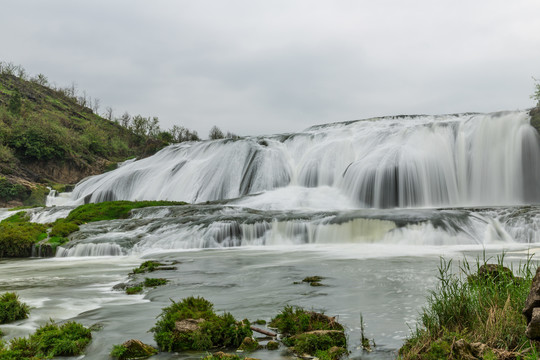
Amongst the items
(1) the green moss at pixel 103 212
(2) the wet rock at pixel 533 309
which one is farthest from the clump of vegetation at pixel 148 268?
(1) the green moss at pixel 103 212

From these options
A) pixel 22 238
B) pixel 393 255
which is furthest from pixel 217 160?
pixel 393 255

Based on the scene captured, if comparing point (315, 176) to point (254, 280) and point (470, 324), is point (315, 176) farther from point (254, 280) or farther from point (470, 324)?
point (470, 324)

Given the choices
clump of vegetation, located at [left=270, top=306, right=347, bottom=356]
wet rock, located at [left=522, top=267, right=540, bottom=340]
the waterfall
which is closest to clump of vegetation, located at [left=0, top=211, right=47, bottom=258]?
clump of vegetation, located at [left=270, top=306, right=347, bottom=356]

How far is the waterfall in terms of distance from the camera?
89.8 ft

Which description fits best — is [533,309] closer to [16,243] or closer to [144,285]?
[144,285]

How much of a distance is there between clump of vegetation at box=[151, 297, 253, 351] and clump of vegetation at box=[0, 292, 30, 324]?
2753 mm

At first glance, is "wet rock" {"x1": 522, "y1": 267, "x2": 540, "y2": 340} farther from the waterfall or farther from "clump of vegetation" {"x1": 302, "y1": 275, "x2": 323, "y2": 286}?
→ the waterfall

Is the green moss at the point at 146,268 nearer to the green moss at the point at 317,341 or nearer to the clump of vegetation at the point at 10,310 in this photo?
the clump of vegetation at the point at 10,310

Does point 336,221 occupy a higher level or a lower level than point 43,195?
lower

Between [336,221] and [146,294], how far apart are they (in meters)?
12.0

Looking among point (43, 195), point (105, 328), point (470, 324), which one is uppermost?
point (43, 195)

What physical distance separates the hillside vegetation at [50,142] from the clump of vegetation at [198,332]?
5316 cm

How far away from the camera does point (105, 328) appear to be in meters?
5.78

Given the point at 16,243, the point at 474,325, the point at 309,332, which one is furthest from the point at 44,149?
the point at 474,325
